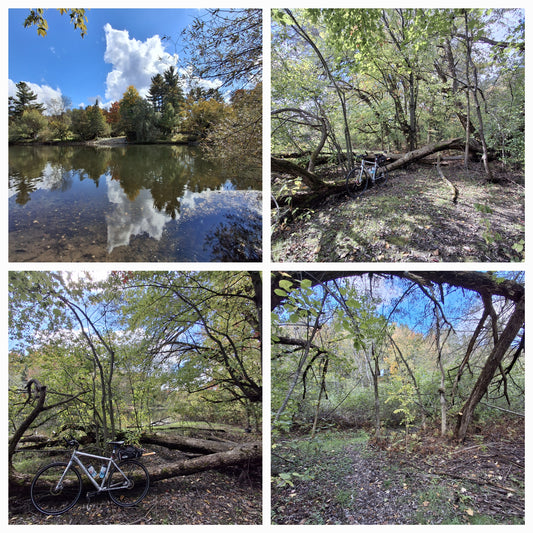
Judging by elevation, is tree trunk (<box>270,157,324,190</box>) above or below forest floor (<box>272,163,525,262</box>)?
above

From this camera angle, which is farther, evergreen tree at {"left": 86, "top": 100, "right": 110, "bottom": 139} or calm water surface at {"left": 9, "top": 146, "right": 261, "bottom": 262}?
evergreen tree at {"left": 86, "top": 100, "right": 110, "bottom": 139}

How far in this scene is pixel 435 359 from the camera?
1.73 meters

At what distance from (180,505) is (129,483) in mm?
315

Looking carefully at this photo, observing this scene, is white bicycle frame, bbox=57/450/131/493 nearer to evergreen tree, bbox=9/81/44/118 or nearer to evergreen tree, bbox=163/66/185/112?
evergreen tree, bbox=9/81/44/118

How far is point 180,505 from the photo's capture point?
1.53 m

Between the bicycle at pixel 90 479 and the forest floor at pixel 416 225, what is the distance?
150 cm

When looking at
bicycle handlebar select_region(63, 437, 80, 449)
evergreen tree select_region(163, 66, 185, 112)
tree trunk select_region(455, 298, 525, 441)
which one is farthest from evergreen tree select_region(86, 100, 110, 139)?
tree trunk select_region(455, 298, 525, 441)

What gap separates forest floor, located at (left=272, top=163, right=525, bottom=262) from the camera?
158 centimetres

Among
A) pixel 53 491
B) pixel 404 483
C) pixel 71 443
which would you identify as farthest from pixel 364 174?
pixel 53 491

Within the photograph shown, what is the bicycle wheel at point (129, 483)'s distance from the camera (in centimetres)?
150

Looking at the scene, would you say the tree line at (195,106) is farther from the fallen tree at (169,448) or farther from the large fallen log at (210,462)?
the large fallen log at (210,462)

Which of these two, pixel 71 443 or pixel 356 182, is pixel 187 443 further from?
pixel 356 182

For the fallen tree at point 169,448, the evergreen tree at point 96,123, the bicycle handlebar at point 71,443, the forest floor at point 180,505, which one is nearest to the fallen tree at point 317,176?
the evergreen tree at point 96,123

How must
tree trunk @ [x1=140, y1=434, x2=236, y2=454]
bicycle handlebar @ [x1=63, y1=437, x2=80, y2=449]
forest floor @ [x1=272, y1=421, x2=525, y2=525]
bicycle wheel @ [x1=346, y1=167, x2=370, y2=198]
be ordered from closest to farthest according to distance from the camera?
forest floor @ [x1=272, y1=421, x2=525, y2=525]
bicycle handlebar @ [x1=63, y1=437, x2=80, y2=449]
tree trunk @ [x1=140, y1=434, x2=236, y2=454]
bicycle wheel @ [x1=346, y1=167, x2=370, y2=198]
